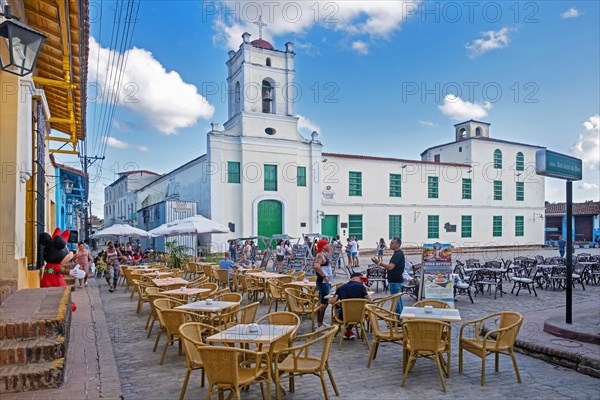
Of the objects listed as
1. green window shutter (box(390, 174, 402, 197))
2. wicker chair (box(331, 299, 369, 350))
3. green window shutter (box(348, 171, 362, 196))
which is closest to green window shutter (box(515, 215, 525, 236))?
green window shutter (box(390, 174, 402, 197))

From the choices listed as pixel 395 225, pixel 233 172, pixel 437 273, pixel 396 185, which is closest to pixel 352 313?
pixel 437 273

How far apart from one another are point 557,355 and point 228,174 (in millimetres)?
21916

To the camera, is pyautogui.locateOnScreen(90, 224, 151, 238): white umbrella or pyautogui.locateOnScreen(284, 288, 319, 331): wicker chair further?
pyautogui.locateOnScreen(90, 224, 151, 238): white umbrella

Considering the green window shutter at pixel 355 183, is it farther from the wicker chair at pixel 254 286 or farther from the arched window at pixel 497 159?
the wicker chair at pixel 254 286

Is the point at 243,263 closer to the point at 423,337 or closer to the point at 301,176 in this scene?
the point at 423,337

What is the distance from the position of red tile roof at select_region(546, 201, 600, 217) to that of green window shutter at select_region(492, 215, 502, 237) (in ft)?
51.0

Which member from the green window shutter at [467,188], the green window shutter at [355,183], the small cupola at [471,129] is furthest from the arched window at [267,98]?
the small cupola at [471,129]

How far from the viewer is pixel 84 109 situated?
1291cm

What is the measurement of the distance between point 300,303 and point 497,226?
31.4m

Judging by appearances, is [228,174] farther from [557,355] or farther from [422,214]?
[557,355]

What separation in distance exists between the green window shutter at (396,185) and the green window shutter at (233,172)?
11090mm

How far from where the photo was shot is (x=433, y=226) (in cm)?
3347

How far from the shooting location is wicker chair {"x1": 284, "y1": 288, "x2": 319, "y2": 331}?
8617 mm

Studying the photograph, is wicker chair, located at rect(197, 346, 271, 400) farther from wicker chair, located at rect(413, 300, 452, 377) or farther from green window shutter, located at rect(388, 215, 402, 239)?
green window shutter, located at rect(388, 215, 402, 239)
